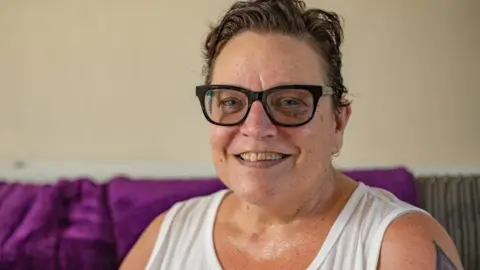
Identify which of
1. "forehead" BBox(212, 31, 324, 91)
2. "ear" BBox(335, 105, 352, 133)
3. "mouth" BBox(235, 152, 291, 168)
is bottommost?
"mouth" BBox(235, 152, 291, 168)

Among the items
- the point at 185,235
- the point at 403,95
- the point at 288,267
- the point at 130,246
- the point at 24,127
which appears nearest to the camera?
the point at 288,267

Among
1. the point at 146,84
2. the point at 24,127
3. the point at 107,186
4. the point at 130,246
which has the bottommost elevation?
the point at 130,246

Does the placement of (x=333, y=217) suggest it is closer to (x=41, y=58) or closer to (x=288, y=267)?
(x=288, y=267)

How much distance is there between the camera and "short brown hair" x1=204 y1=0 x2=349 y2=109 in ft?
3.87

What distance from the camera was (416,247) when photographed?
3.54 feet

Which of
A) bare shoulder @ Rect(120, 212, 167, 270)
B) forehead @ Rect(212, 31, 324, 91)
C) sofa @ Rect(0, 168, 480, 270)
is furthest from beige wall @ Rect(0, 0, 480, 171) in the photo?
forehead @ Rect(212, 31, 324, 91)

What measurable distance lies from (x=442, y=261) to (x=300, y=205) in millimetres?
277

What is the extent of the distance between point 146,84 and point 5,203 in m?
0.50

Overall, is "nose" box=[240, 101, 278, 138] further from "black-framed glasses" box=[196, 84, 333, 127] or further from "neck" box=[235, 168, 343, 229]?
"neck" box=[235, 168, 343, 229]

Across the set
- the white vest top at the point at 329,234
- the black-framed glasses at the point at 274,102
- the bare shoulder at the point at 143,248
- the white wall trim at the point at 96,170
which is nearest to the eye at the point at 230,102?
the black-framed glasses at the point at 274,102

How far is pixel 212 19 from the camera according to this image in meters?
1.84

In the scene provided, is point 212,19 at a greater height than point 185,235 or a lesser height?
greater

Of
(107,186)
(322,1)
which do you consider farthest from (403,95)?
(107,186)

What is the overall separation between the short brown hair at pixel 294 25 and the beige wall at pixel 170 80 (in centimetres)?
58
